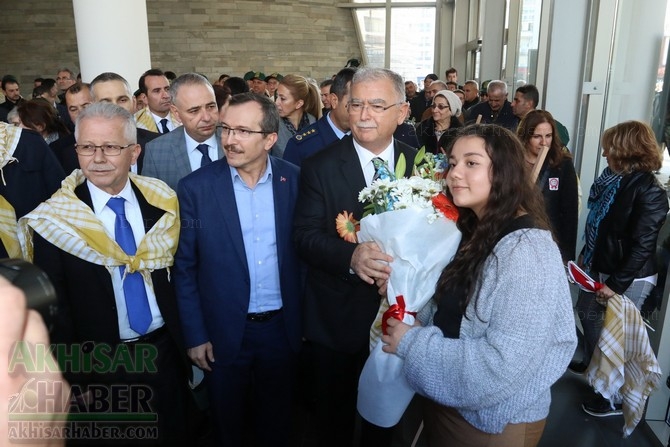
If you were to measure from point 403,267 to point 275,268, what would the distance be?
30.7 inches

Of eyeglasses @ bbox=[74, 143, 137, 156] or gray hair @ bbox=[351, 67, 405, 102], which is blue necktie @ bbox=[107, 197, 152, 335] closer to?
eyeglasses @ bbox=[74, 143, 137, 156]

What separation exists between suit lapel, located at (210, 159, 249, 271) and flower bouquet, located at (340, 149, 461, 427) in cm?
62

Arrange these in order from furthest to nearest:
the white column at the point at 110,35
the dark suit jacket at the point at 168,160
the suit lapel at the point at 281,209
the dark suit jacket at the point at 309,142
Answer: the white column at the point at 110,35
the dark suit jacket at the point at 309,142
the dark suit jacket at the point at 168,160
the suit lapel at the point at 281,209

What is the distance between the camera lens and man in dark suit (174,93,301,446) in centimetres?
227

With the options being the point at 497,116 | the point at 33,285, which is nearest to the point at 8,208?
the point at 33,285

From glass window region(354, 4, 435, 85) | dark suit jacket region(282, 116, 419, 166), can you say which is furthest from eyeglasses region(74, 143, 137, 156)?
glass window region(354, 4, 435, 85)

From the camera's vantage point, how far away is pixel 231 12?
56.6 feet

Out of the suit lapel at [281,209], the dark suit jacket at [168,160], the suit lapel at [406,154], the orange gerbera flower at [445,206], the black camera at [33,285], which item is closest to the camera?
the black camera at [33,285]

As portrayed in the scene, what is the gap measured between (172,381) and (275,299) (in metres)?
0.59

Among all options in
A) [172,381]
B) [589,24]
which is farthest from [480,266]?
[589,24]

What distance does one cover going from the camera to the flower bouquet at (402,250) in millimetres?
1765

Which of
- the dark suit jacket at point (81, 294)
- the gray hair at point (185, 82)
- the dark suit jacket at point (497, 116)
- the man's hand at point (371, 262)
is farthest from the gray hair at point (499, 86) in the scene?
the dark suit jacket at point (81, 294)

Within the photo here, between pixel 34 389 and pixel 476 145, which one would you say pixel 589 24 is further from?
pixel 34 389

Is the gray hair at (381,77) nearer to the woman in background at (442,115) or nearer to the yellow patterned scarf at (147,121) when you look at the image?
the yellow patterned scarf at (147,121)
